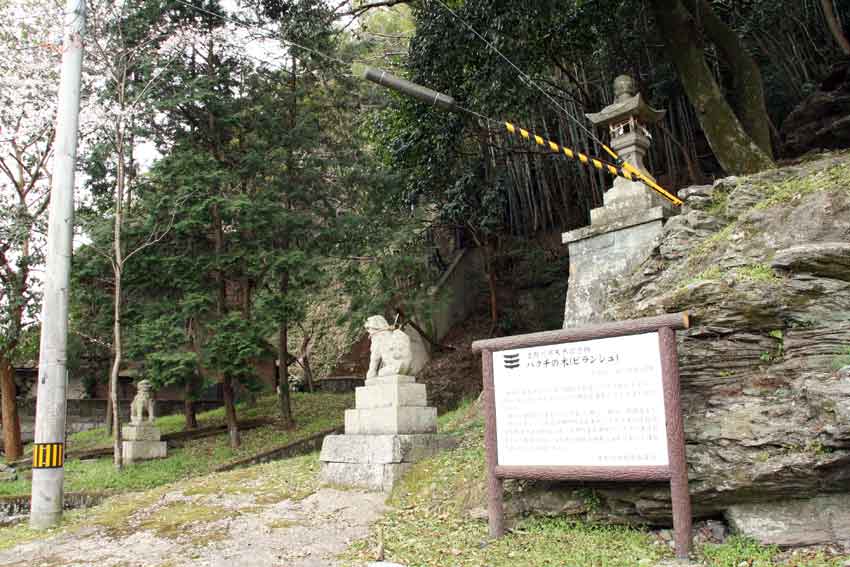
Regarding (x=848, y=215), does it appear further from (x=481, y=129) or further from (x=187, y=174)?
(x=187, y=174)

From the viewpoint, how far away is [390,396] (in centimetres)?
761

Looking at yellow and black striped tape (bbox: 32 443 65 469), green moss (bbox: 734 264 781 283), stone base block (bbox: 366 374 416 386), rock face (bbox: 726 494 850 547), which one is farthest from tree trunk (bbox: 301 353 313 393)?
rock face (bbox: 726 494 850 547)

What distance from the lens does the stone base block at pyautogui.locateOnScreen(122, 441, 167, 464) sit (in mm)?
13547

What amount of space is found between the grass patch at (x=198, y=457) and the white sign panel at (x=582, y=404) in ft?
30.4

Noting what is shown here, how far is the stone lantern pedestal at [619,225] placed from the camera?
324 inches

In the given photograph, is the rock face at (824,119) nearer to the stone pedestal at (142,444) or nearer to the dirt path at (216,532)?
the dirt path at (216,532)

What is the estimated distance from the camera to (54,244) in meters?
7.81

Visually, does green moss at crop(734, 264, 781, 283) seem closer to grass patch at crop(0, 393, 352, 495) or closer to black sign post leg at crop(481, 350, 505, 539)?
black sign post leg at crop(481, 350, 505, 539)

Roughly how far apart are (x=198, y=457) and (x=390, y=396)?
26.2ft

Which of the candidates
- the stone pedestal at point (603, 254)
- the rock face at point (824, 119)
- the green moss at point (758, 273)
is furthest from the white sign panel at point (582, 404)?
the rock face at point (824, 119)

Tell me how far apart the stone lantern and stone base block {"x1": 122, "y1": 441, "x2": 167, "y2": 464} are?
10.6 metres

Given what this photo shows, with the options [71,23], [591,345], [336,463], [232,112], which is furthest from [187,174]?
[591,345]

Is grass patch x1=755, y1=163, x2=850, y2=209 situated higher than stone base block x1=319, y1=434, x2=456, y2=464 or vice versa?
grass patch x1=755, y1=163, x2=850, y2=209

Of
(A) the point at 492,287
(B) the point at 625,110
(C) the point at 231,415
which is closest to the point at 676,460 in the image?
(B) the point at 625,110
